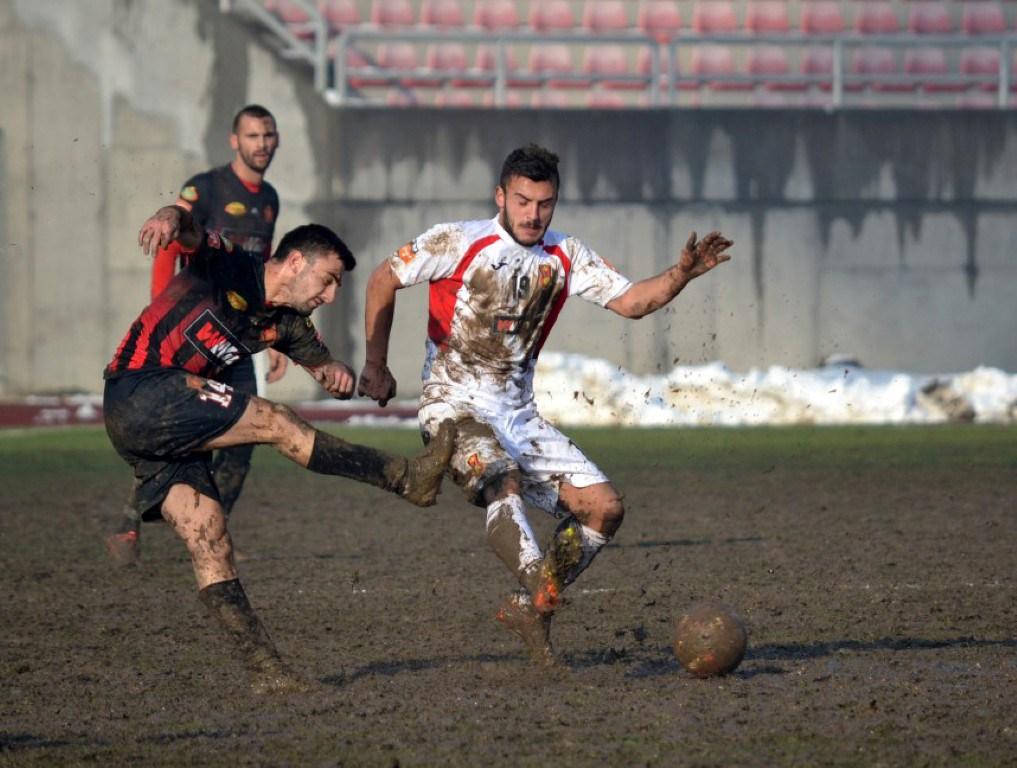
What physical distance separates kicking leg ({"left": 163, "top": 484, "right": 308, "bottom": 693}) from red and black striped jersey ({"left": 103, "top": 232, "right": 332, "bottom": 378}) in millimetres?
523

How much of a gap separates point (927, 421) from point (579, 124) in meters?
5.49

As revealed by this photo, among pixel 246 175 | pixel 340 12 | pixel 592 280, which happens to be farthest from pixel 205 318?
pixel 340 12

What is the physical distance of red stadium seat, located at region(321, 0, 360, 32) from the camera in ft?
73.4

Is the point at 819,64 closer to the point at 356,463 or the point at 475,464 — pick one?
the point at 475,464

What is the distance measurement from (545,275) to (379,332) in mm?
708

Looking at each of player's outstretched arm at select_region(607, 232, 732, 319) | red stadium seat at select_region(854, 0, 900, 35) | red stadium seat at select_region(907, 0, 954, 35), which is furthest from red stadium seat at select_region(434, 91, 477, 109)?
player's outstretched arm at select_region(607, 232, 732, 319)

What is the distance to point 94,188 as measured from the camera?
2017 centimetres

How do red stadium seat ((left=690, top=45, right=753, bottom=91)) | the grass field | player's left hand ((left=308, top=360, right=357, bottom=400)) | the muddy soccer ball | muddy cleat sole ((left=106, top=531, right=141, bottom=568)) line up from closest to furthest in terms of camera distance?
1. the grass field
2. the muddy soccer ball
3. player's left hand ((left=308, top=360, right=357, bottom=400))
4. muddy cleat sole ((left=106, top=531, right=141, bottom=568))
5. red stadium seat ((left=690, top=45, right=753, bottom=91))

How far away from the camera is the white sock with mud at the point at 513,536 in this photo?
6285mm

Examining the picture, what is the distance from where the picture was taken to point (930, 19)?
23375mm

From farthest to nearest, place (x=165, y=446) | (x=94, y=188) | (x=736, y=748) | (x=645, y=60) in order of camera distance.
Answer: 1. (x=645, y=60)
2. (x=94, y=188)
3. (x=165, y=446)
4. (x=736, y=748)

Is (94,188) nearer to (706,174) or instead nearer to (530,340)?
(706,174)

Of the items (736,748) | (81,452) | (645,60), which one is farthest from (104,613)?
(645,60)

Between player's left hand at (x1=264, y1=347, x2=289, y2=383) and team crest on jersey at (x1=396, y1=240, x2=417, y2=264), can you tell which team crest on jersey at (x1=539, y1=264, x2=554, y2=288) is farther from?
player's left hand at (x1=264, y1=347, x2=289, y2=383)
